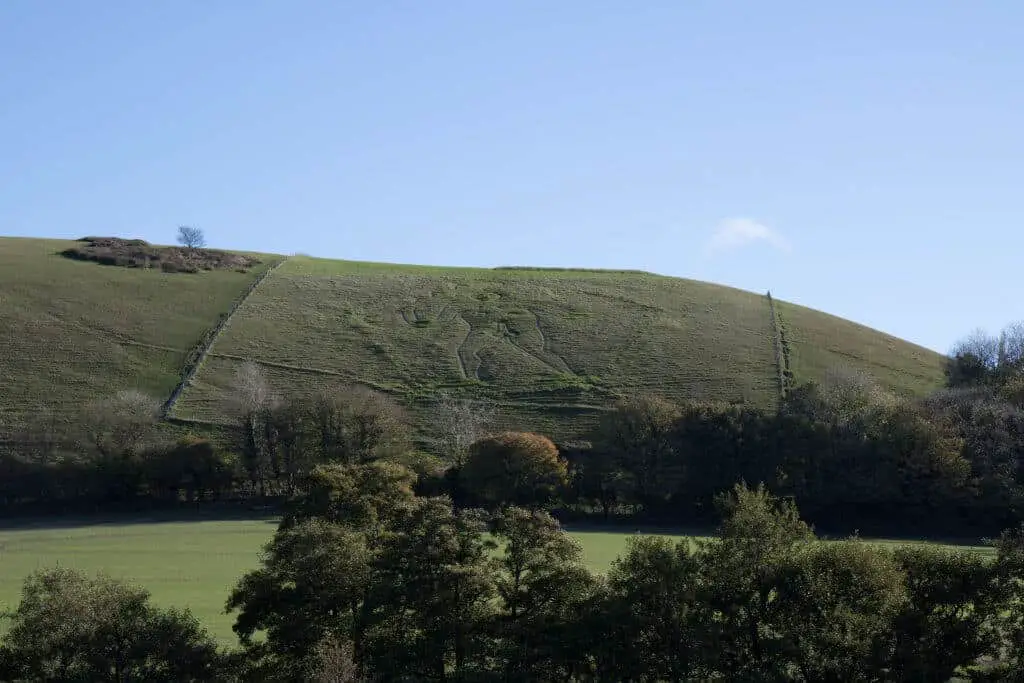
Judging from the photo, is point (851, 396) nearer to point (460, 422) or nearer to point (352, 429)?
point (460, 422)

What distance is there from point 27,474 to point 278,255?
87.9 metres

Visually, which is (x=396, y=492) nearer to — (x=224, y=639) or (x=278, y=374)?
(x=224, y=639)

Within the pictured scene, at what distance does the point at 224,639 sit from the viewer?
147ft

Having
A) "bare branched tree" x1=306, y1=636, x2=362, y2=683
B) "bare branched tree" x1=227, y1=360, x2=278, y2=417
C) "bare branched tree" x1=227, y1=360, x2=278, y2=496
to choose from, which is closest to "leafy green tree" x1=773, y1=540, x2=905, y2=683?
"bare branched tree" x1=306, y1=636, x2=362, y2=683

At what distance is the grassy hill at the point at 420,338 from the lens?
116500 mm

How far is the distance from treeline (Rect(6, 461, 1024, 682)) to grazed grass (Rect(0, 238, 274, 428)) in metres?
73.6

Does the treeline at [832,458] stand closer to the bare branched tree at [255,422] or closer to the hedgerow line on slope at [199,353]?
the bare branched tree at [255,422]

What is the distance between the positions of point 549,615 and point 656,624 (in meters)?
4.18

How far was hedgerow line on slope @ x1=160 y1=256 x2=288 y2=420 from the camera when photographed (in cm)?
11138

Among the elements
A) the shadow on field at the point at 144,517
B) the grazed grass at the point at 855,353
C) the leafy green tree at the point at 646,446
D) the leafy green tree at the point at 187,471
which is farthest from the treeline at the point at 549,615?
the grazed grass at the point at 855,353

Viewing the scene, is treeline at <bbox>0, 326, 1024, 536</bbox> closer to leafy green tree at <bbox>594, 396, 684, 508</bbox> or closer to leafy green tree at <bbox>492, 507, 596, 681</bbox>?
leafy green tree at <bbox>594, 396, 684, 508</bbox>

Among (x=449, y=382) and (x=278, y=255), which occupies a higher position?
(x=278, y=255)

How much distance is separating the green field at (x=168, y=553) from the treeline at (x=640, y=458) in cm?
951

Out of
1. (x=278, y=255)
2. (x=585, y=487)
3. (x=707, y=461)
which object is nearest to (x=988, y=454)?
(x=707, y=461)
